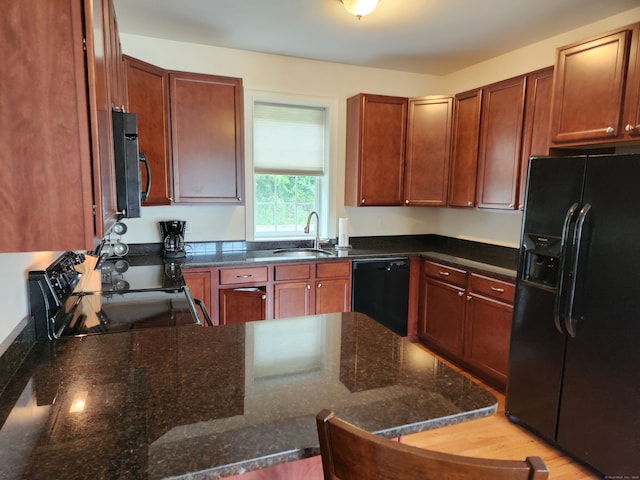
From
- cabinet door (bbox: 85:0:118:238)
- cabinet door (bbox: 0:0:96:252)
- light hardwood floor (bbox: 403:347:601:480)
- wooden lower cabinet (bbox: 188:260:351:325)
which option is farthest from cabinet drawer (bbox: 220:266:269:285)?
cabinet door (bbox: 0:0:96:252)

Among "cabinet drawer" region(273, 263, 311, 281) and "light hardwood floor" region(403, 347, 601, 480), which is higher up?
"cabinet drawer" region(273, 263, 311, 281)

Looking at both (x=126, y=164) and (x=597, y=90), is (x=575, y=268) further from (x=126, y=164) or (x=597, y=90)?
(x=126, y=164)

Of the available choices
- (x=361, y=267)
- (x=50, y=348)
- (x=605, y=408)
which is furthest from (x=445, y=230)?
(x=50, y=348)

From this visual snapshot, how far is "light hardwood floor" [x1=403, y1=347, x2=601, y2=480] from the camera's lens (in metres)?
2.10

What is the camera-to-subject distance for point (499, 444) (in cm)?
229

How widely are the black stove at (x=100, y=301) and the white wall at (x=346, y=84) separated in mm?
1089

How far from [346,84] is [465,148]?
4.13 feet

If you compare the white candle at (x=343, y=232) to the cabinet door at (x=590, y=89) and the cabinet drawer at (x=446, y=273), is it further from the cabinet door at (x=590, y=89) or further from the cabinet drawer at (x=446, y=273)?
the cabinet door at (x=590, y=89)

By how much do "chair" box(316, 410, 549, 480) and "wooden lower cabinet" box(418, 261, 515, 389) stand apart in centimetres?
238

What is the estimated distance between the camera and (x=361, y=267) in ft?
11.2

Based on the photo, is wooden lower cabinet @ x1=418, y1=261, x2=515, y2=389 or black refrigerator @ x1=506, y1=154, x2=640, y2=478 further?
wooden lower cabinet @ x1=418, y1=261, x2=515, y2=389

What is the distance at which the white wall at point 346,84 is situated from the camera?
10.3 feet

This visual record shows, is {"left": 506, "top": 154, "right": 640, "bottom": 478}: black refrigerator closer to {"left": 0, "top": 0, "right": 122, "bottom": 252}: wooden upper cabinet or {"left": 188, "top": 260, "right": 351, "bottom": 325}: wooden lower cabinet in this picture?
{"left": 188, "top": 260, "right": 351, "bottom": 325}: wooden lower cabinet

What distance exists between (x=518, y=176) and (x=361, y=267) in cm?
140
